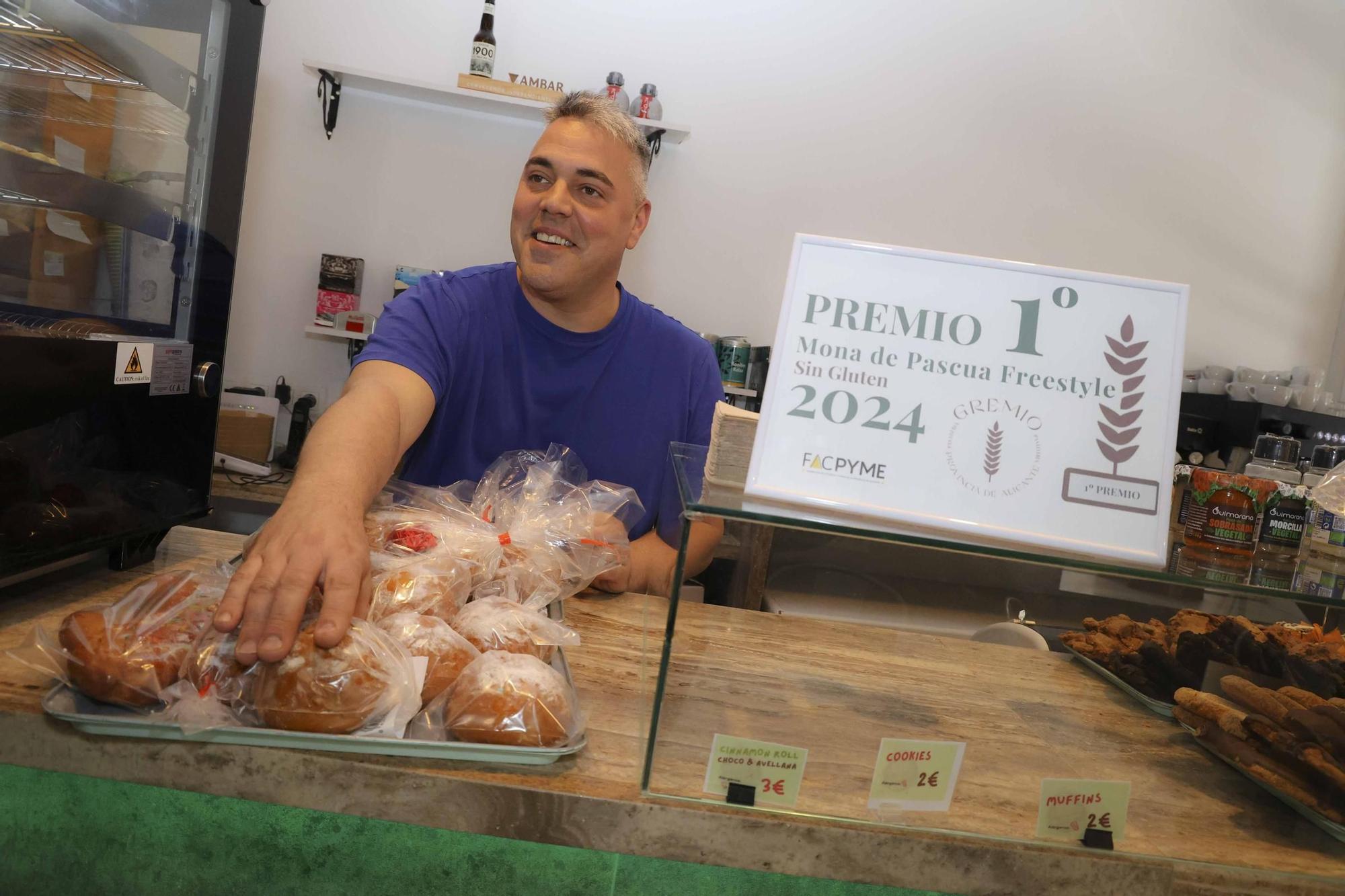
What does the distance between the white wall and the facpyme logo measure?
2.90 metres

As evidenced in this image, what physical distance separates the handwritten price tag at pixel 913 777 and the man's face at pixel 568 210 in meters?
1.22

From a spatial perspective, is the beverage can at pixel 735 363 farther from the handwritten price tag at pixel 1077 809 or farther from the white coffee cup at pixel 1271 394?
the handwritten price tag at pixel 1077 809

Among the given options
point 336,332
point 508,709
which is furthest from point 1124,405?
point 336,332

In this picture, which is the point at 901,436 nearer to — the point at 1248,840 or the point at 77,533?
the point at 1248,840

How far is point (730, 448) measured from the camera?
31.8 inches

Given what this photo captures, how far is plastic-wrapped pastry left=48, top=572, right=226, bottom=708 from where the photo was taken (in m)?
0.68

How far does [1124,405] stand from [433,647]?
609 millimetres

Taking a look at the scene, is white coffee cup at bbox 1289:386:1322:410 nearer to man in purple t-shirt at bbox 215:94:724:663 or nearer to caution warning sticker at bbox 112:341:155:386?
man in purple t-shirt at bbox 215:94:724:663

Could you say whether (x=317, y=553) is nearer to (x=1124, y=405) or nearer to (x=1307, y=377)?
(x=1124, y=405)

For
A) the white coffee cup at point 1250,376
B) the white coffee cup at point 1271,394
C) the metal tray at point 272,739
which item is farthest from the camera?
the white coffee cup at point 1250,376

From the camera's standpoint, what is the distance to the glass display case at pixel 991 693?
28.2 inches

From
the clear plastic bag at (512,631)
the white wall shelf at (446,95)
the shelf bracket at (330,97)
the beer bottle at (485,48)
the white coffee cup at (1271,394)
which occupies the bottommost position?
the clear plastic bag at (512,631)

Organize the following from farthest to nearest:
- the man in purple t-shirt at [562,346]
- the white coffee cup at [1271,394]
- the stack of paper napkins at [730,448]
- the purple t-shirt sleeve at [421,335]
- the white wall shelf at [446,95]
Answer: the white coffee cup at [1271,394], the white wall shelf at [446,95], the man in purple t-shirt at [562,346], the purple t-shirt sleeve at [421,335], the stack of paper napkins at [730,448]

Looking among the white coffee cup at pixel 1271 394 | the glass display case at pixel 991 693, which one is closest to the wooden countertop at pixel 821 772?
the glass display case at pixel 991 693
